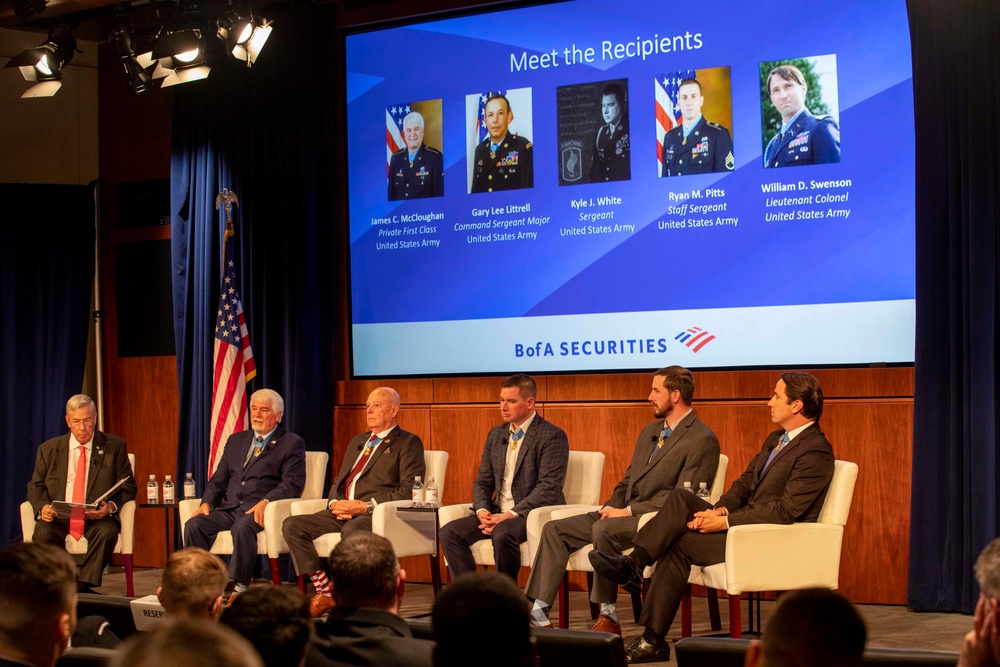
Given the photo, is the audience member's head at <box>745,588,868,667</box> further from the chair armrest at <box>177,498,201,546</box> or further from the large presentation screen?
the chair armrest at <box>177,498,201,546</box>

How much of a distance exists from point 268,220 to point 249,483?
188 cm

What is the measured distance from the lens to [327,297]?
7430mm

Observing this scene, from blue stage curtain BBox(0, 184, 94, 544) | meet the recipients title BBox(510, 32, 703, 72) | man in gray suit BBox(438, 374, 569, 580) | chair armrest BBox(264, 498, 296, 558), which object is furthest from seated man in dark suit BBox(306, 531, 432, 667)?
blue stage curtain BBox(0, 184, 94, 544)

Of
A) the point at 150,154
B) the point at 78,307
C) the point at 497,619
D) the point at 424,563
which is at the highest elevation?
the point at 150,154

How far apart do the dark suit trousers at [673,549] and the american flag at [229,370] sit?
334 centimetres

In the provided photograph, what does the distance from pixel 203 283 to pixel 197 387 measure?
710 mm

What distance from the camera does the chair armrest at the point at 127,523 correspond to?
21.8 feet

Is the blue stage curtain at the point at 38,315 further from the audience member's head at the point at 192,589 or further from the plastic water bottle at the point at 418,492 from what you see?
the audience member's head at the point at 192,589

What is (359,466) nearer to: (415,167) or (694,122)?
(415,167)

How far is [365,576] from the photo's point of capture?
2393 millimetres

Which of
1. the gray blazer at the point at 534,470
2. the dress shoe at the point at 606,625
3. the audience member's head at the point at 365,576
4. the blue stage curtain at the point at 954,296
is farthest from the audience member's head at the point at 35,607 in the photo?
the blue stage curtain at the point at 954,296

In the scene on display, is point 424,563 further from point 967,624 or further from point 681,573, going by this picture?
point 967,624

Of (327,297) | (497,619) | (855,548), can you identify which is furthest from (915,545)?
(497,619)

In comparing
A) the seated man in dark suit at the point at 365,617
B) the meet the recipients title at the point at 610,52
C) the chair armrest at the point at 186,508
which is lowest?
the chair armrest at the point at 186,508
